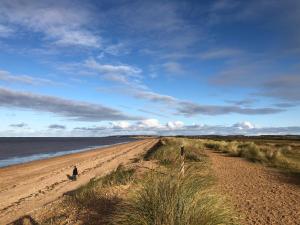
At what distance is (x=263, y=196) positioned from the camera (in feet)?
37.9

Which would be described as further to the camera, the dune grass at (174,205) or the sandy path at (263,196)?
the sandy path at (263,196)

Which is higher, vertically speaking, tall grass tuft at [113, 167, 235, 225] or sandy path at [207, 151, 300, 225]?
tall grass tuft at [113, 167, 235, 225]

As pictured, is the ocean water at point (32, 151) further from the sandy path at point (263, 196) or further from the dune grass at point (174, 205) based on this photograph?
the dune grass at point (174, 205)

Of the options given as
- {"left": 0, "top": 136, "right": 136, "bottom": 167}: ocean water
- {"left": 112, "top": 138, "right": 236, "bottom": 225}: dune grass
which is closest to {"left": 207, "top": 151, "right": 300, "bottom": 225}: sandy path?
{"left": 112, "top": 138, "right": 236, "bottom": 225}: dune grass

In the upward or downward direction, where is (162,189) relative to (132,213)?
upward

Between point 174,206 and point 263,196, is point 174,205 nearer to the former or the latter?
point 174,206

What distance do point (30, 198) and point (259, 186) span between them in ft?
29.7

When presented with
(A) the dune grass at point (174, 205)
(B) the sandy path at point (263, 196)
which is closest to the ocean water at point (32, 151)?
(B) the sandy path at point (263, 196)

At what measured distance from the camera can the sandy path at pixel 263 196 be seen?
889 centimetres

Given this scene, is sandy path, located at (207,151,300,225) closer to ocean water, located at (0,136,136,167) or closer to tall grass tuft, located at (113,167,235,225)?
tall grass tuft, located at (113,167,235,225)

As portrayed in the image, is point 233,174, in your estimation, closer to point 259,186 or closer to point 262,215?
point 259,186

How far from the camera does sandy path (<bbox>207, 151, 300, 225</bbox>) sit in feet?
29.2

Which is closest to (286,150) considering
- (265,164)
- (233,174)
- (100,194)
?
(265,164)

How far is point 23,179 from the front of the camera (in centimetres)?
2189
